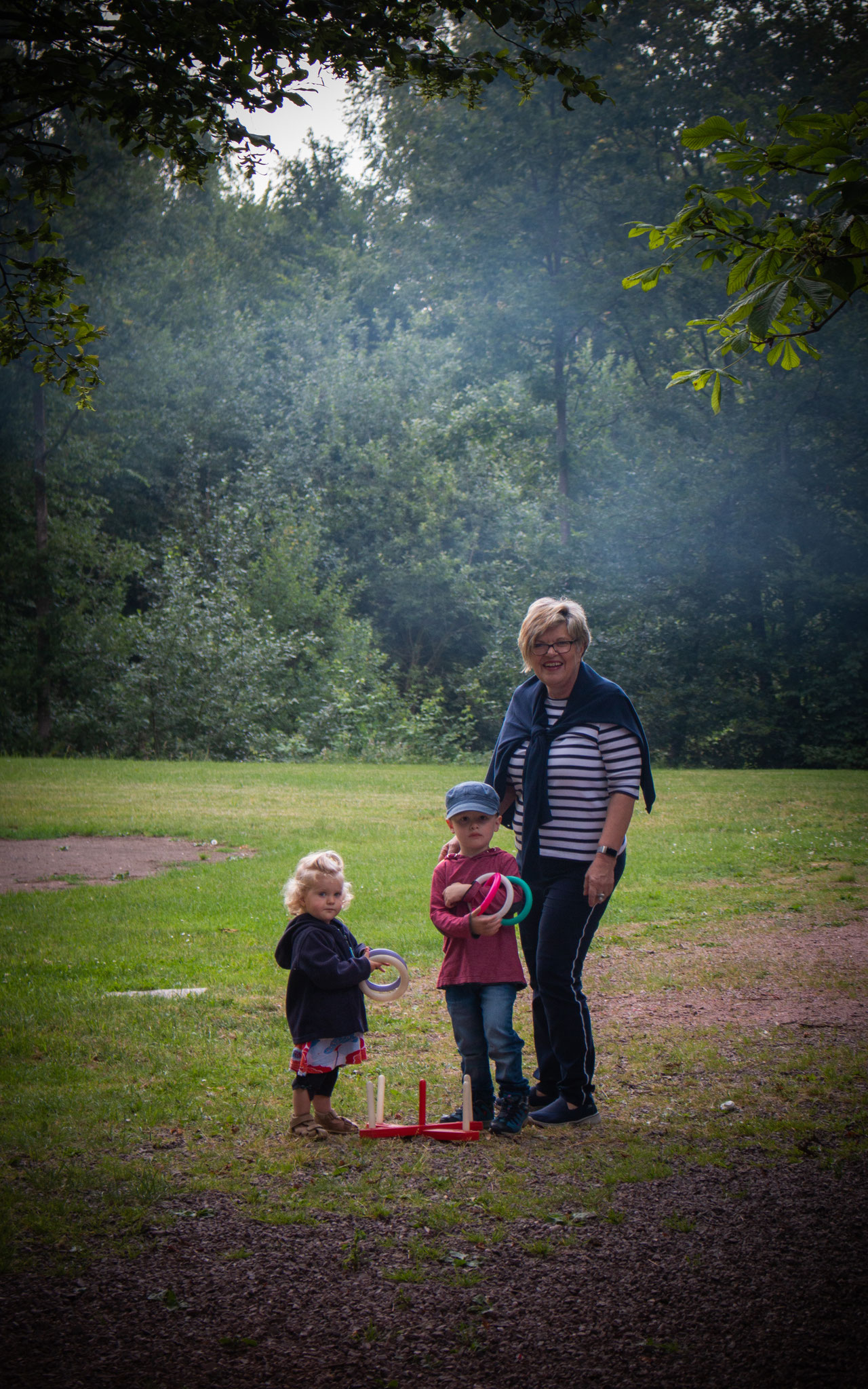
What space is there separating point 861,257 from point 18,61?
3.51 meters

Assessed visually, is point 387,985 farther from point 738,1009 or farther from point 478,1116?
point 738,1009

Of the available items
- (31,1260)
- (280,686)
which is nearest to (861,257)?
(31,1260)

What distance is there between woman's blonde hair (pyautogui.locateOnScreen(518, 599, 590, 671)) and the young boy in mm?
636

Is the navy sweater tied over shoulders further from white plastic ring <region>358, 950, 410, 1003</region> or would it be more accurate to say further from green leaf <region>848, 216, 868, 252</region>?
green leaf <region>848, 216, 868, 252</region>

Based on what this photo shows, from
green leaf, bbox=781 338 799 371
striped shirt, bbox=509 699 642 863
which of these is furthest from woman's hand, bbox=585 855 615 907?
green leaf, bbox=781 338 799 371

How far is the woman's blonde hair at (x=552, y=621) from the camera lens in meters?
4.46

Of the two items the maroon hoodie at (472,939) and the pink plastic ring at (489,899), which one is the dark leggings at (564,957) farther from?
the pink plastic ring at (489,899)

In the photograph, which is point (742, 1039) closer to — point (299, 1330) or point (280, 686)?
point (299, 1330)

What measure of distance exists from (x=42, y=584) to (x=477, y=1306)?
86.9ft

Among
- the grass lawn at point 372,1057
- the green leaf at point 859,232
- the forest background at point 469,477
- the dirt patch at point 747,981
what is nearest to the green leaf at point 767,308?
the green leaf at point 859,232

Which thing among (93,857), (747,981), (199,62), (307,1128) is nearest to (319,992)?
(307,1128)

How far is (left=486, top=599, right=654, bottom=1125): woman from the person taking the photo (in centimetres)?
438

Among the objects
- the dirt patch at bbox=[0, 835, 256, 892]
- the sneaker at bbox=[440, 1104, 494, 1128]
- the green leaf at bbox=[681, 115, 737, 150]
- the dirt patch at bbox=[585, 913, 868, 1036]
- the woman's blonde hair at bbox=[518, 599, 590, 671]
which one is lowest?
the dirt patch at bbox=[0, 835, 256, 892]

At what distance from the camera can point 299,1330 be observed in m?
2.97
